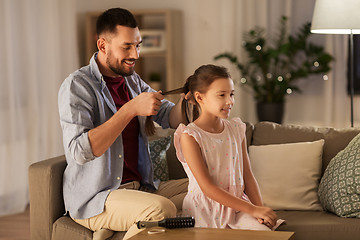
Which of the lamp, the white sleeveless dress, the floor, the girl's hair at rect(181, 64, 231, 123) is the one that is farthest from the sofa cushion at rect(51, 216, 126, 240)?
the lamp

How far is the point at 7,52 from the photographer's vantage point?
4.35 meters

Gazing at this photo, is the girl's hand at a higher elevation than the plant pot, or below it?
higher

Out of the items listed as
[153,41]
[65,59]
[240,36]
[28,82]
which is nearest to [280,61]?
[240,36]

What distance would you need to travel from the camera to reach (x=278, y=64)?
564cm

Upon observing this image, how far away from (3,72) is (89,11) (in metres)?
2.00

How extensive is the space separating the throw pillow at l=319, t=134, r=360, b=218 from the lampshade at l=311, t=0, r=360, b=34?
92cm

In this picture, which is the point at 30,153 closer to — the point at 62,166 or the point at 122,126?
the point at 62,166

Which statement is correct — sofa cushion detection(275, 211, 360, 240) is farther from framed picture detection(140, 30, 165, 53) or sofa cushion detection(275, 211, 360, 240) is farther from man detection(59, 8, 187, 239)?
framed picture detection(140, 30, 165, 53)

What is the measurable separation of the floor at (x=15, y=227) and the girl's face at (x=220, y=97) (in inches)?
78.9

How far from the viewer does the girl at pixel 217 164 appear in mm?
2133

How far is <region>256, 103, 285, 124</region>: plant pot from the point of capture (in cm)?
541

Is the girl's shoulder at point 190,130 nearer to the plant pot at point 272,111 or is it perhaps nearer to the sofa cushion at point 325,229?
the sofa cushion at point 325,229

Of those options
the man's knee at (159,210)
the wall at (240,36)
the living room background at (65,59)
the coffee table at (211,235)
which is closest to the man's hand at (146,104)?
the man's knee at (159,210)

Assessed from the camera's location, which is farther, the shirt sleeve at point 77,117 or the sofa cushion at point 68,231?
the sofa cushion at point 68,231
